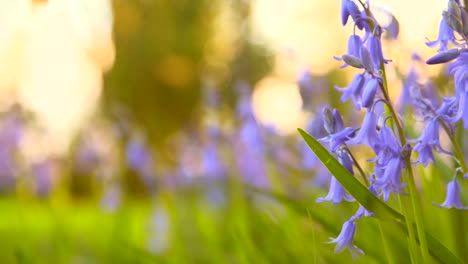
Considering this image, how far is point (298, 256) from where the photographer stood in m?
1.74

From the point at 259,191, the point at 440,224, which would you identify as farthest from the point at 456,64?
the point at 440,224

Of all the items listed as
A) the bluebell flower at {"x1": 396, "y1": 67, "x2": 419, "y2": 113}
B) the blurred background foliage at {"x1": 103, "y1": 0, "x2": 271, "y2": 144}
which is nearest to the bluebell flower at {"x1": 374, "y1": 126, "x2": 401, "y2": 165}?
the bluebell flower at {"x1": 396, "y1": 67, "x2": 419, "y2": 113}

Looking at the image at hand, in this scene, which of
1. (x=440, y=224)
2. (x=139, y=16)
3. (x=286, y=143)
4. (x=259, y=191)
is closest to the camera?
(x=259, y=191)

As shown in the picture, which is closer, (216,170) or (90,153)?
(216,170)

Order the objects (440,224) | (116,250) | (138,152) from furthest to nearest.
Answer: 1. (138,152)
2. (116,250)
3. (440,224)

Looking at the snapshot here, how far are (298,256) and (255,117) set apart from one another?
0.87 meters

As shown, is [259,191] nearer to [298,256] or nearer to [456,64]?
[456,64]

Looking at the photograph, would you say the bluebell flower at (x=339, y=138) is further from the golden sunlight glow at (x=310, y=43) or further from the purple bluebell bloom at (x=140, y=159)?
the purple bluebell bloom at (x=140, y=159)

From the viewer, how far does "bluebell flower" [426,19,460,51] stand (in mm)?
884

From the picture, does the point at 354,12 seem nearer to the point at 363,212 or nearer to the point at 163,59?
the point at 363,212

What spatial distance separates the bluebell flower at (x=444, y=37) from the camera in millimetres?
884

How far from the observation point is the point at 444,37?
2.93 ft

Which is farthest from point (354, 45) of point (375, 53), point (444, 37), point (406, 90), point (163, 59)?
point (163, 59)

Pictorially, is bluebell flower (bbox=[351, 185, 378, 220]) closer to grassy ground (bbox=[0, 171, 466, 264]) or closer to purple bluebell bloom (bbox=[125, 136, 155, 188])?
grassy ground (bbox=[0, 171, 466, 264])
